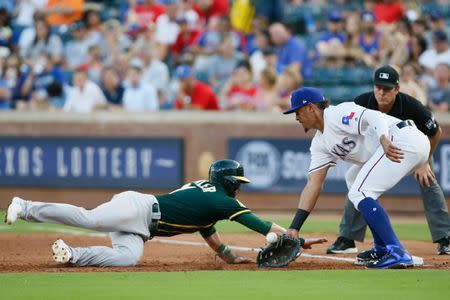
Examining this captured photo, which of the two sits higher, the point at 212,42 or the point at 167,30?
the point at 167,30

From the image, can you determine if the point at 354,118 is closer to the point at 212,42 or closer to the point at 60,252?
the point at 60,252

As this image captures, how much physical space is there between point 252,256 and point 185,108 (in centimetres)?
676

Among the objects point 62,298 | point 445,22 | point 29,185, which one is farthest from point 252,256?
point 445,22

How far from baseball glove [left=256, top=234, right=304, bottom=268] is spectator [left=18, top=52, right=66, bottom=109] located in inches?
376

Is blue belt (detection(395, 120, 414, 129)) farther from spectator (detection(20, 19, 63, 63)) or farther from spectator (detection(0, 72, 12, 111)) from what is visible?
spectator (detection(20, 19, 63, 63))

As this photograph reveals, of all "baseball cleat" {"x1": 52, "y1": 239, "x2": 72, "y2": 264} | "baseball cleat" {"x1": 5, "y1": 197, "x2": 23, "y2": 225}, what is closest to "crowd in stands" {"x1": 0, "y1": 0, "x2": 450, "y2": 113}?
"baseball cleat" {"x1": 52, "y1": 239, "x2": 72, "y2": 264}

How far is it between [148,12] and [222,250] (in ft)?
35.6

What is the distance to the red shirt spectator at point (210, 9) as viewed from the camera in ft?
61.7

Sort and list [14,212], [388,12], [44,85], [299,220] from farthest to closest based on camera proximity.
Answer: [44,85]
[388,12]
[299,220]
[14,212]

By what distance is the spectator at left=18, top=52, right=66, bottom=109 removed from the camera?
17.5 metres

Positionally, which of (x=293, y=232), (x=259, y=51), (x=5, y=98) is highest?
(x=259, y=51)

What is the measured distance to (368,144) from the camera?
352 inches

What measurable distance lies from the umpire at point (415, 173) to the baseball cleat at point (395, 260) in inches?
56.3

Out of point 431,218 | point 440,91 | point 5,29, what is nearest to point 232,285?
point 431,218
